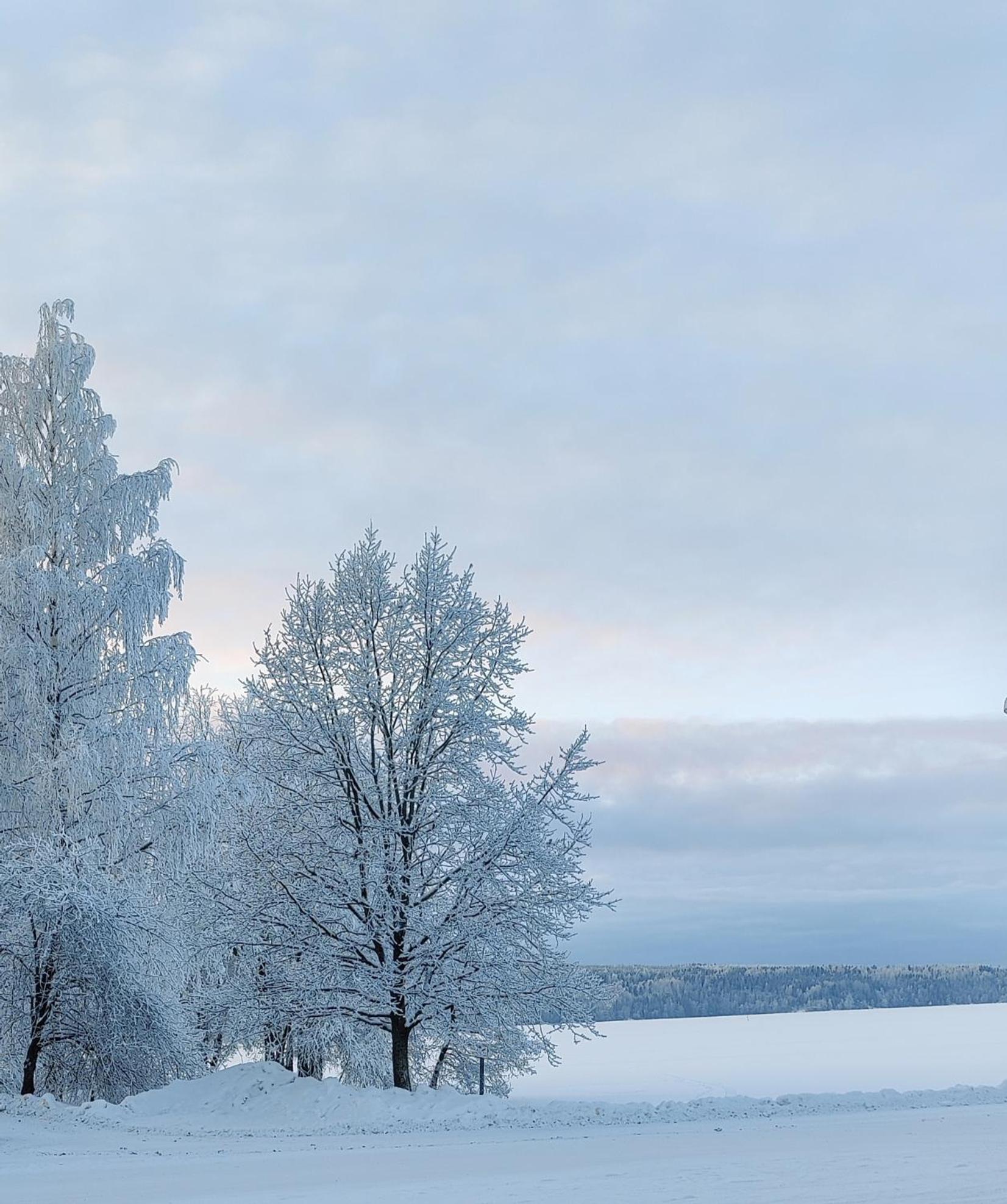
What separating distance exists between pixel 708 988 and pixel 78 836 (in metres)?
95.6

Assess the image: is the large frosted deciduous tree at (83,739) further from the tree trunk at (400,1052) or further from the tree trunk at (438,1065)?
the tree trunk at (438,1065)

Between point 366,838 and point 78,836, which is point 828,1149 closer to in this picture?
point 366,838

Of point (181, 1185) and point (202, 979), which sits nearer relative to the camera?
point (181, 1185)

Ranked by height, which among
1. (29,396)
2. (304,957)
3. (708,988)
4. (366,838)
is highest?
(29,396)

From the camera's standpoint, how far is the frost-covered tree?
2088 centimetres

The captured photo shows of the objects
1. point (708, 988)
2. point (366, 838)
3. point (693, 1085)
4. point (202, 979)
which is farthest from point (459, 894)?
point (708, 988)

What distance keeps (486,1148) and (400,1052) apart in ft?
19.2

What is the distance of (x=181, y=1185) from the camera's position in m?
13.2

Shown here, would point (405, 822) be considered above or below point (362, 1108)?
above

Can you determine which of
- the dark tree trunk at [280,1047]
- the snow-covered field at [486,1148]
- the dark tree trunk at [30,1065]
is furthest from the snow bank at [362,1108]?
the dark tree trunk at [280,1047]

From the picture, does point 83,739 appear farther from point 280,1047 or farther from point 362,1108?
point 280,1047

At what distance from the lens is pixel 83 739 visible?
2052 cm

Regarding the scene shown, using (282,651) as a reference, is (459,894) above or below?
below

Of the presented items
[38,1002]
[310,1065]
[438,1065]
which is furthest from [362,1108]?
[310,1065]
